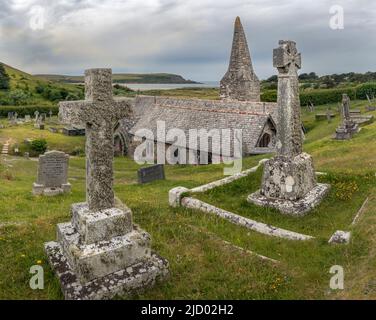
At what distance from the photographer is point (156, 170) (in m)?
20.0

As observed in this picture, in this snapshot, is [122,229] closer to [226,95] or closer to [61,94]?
[226,95]

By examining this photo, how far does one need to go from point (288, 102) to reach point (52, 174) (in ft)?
36.9

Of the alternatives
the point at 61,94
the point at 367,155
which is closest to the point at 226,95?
the point at 367,155

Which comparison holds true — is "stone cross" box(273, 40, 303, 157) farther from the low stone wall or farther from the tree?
the tree

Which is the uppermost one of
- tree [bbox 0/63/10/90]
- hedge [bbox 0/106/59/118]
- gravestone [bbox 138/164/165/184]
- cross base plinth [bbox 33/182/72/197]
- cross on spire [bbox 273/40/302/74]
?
tree [bbox 0/63/10/90]

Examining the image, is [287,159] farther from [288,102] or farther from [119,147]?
[119,147]

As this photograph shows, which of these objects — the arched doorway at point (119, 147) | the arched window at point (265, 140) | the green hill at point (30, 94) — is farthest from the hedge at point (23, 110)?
the arched window at point (265, 140)

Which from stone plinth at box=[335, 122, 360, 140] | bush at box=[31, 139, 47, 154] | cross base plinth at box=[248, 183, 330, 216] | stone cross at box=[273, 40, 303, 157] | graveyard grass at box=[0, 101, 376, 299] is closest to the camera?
graveyard grass at box=[0, 101, 376, 299]

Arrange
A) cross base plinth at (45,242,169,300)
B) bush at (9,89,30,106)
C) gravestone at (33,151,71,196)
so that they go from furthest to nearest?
bush at (9,89,30,106)
gravestone at (33,151,71,196)
cross base plinth at (45,242,169,300)

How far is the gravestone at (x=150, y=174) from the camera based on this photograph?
1955 centimetres

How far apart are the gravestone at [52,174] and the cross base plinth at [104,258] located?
10.9m

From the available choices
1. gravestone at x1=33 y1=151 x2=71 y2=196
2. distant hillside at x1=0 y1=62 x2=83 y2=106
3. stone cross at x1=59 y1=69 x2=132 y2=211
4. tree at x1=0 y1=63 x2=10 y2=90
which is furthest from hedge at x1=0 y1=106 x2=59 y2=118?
stone cross at x1=59 y1=69 x2=132 y2=211

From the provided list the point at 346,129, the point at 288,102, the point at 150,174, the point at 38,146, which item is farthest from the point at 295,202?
the point at 38,146

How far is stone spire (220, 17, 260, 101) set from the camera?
36250mm
